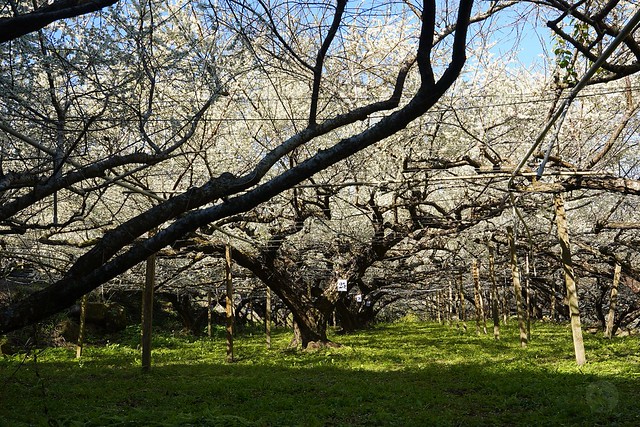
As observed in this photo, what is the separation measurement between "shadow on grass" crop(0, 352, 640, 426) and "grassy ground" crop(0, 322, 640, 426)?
0.06 ft

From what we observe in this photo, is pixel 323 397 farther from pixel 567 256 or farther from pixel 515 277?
pixel 515 277

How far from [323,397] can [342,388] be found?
1.86ft

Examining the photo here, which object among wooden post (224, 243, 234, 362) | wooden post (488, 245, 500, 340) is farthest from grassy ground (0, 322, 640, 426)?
wooden post (488, 245, 500, 340)

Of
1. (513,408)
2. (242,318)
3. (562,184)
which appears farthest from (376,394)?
(242,318)

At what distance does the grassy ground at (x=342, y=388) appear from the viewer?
6.95 m

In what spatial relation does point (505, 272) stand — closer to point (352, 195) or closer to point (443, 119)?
point (352, 195)

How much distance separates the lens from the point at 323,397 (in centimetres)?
899

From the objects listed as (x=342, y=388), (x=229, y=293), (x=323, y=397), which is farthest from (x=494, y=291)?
(x=323, y=397)

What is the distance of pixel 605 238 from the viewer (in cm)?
1920

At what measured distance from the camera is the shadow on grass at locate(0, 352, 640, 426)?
22.4ft

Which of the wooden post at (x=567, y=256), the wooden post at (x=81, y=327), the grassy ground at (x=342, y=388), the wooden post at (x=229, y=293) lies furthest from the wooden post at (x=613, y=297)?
the wooden post at (x=81, y=327)

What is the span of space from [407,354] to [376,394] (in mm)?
5967

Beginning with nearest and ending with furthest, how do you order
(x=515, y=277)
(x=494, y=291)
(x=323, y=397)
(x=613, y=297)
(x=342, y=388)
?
1. (x=323, y=397)
2. (x=342, y=388)
3. (x=515, y=277)
4. (x=613, y=297)
5. (x=494, y=291)

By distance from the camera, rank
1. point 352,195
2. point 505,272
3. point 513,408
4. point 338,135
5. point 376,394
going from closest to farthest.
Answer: point 513,408 → point 376,394 → point 338,135 → point 352,195 → point 505,272
